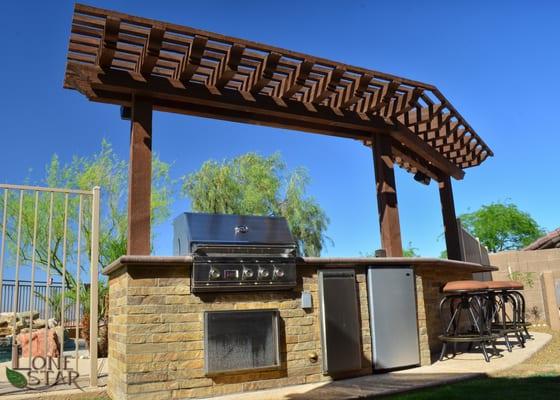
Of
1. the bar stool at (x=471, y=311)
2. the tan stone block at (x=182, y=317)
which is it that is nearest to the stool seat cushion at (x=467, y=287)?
the bar stool at (x=471, y=311)

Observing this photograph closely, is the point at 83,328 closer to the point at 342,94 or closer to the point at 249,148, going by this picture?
the point at 342,94

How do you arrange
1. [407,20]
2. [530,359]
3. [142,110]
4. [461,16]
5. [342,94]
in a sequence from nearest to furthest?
1. [142,110]
2. [530,359]
3. [342,94]
4. [461,16]
5. [407,20]

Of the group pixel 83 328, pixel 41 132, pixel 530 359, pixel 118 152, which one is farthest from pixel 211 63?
pixel 41 132

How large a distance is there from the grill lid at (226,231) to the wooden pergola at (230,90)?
15.5 inches

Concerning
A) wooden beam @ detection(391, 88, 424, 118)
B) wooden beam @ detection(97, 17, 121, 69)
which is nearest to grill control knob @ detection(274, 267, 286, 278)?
wooden beam @ detection(97, 17, 121, 69)

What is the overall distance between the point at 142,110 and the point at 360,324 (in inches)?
134

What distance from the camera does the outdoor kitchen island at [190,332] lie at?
13.5 feet

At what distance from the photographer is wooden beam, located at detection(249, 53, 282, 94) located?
5.29m

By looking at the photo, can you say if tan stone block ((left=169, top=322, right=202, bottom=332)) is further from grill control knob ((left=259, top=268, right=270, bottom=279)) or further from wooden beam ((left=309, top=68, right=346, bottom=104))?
wooden beam ((left=309, top=68, right=346, bottom=104))

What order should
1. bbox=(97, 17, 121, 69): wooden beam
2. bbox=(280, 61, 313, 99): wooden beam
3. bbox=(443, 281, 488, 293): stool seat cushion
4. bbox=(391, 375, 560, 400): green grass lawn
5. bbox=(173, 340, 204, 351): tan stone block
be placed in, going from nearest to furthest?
bbox=(391, 375, 560, 400): green grass lawn → bbox=(173, 340, 204, 351): tan stone block → bbox=(97, 17, 121, 69): wooden beam → bbox=(280, 61, 313, 99): wooden beam → bbox=(443, 281, 488, 293): stool seat cushion

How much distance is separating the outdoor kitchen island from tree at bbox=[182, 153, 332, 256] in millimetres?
13467

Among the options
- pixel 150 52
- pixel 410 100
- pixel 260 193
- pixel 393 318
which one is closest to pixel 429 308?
pixel 393 318

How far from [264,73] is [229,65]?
1.61 feet

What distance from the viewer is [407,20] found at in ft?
35.7
